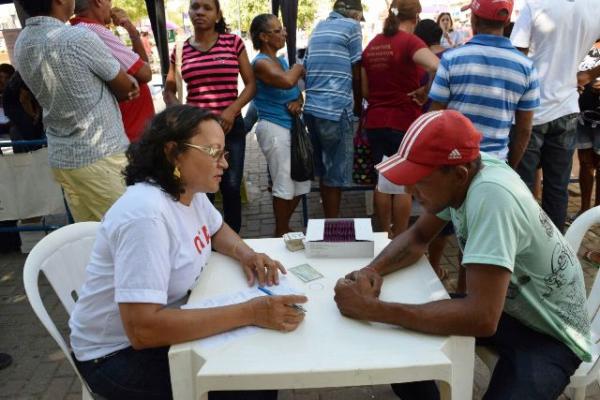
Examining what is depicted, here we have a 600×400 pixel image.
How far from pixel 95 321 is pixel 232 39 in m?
2.59

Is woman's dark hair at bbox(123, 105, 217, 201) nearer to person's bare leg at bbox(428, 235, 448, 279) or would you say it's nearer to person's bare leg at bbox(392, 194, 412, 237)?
person's bare leg at bbox(428, 235, 448, 279)

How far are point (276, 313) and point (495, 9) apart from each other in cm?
215

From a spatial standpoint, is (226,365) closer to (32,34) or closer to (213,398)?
(213,398)

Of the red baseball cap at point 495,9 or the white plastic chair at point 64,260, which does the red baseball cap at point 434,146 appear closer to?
the white plastic chair at point 64,260

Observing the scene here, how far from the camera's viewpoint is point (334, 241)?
1949mm

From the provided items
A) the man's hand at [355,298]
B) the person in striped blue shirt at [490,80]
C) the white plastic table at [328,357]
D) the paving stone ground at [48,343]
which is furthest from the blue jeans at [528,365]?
the person in striped blue shirt at [490,80]

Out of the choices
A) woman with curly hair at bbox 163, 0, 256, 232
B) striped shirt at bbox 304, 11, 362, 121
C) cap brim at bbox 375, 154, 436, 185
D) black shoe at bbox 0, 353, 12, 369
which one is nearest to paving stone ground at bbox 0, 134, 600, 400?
black shoe at bbox 0, 353, 12, 369

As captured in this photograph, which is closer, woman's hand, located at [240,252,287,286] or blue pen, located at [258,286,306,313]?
blue pen, located at [258,286,306,313]

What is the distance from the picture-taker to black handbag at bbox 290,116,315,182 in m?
3.83

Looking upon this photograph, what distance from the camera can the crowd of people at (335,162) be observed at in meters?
1.46

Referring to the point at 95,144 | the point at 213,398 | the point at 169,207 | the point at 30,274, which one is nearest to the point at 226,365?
the point at 213,398

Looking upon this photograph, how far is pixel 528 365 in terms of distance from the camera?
1597mm

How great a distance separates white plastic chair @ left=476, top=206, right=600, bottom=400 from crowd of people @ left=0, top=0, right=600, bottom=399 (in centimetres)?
8

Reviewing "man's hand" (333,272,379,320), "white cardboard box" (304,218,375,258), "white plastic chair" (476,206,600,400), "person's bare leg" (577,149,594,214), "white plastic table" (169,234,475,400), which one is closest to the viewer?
"white plastic table" (169,234,475,400)
